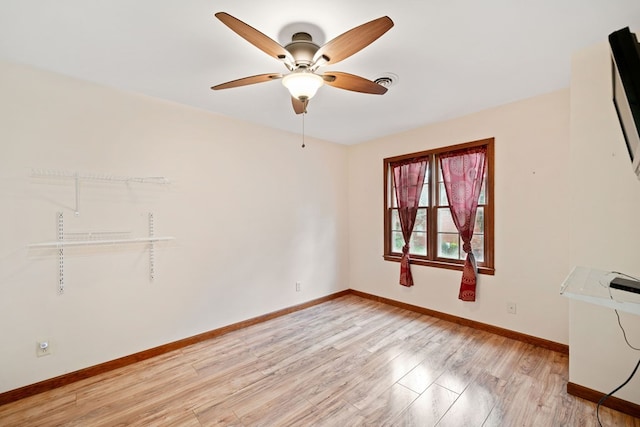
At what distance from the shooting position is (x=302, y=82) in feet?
5.78

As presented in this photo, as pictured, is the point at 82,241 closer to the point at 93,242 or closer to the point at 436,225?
the point at 93,242

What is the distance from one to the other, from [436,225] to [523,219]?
0.98 metres

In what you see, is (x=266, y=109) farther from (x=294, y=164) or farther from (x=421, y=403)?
(x=421, y=403)

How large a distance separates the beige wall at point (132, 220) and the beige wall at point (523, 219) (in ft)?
6.68

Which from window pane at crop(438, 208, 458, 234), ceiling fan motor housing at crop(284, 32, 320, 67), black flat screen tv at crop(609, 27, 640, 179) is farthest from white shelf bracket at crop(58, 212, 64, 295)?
window pane at crop(438, 208, 458, 234)

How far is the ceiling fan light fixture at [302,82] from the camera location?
1746mm

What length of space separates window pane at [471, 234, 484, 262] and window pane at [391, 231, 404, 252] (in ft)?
3.33

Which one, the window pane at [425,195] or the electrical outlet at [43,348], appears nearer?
the electrical outlet at [43,348]

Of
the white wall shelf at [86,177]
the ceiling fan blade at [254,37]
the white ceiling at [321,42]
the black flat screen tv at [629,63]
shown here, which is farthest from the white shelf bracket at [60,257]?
the black flat screen tv at [629,63]

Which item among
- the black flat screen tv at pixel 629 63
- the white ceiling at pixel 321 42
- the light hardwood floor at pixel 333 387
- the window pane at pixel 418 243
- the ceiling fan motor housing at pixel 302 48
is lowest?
the light hardwood floor at pixel 333 387

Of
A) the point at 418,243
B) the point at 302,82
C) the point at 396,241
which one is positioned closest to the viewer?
the point at 302,82

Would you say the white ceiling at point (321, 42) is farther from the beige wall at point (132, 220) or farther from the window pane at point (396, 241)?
the window pane at point (396, 241)

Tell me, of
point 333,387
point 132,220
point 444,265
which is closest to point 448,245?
point 444,265

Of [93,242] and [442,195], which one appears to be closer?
[93,242]
